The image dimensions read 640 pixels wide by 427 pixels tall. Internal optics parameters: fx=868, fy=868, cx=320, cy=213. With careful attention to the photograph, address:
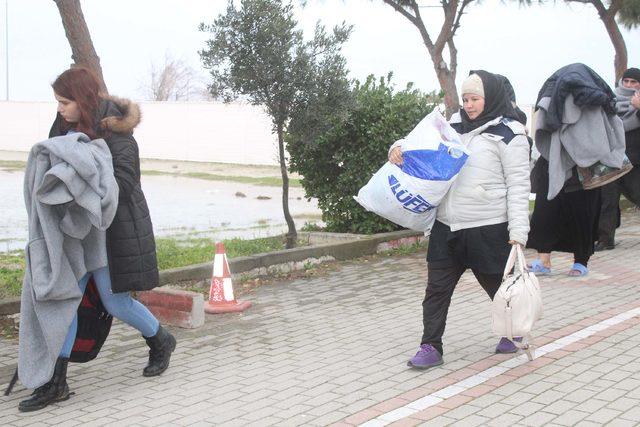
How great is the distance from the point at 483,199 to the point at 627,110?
15.9 feet

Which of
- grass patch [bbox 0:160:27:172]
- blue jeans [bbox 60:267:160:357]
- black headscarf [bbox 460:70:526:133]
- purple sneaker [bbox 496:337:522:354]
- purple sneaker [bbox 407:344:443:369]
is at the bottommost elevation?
purple sneaker [bbox 496:337:522:354]

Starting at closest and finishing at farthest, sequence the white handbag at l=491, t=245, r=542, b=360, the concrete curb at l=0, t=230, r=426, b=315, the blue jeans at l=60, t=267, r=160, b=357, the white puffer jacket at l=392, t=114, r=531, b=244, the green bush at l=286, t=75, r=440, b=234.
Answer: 1. the blue jeans at l=60, t=267, r=160, b=357
2. the white handbag at l=491, t=245, r=542, b=360
3. the white puffer jacket at l=392, t=114, r=531, b=244
4. the concrete curb at l=0, t=230, r=426, b=315
5. the green bush at l=286, t=75, r=440, b=234

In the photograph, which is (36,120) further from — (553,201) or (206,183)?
(553,201)

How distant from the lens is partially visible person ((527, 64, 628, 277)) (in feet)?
25.1

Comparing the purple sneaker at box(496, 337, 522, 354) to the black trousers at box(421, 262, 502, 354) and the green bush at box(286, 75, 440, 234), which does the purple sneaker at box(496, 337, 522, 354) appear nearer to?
the black trousers at box(421, 262, 502, 354)

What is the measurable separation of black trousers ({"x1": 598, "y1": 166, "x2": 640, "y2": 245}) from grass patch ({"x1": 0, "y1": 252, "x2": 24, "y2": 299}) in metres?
6.03

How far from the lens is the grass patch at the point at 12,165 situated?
27.5 m

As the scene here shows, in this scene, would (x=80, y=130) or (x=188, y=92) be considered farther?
(x=188, y=92)

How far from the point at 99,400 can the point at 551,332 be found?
10.2 feet

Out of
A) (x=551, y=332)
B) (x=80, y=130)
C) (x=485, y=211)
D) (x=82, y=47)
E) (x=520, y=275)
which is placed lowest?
(x=551, y=332)

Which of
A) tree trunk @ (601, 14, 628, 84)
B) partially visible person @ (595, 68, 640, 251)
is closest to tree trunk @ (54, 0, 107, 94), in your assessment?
partially visible person @ (595, 68, 640, 251)

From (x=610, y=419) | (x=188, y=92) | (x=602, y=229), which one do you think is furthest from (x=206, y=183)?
(x=188, y=92)

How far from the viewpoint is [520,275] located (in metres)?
5.08

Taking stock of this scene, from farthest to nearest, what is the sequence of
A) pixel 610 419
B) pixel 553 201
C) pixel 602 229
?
1. pixel 602 229
2. pixel 553 201
3. pixel 610 419
